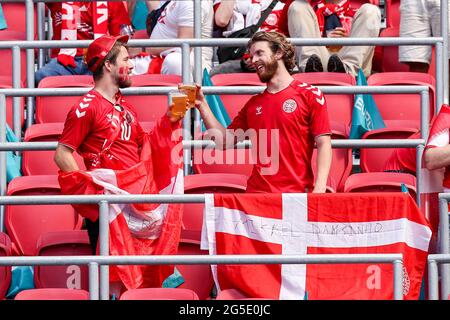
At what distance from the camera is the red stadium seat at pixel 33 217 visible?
383 inches

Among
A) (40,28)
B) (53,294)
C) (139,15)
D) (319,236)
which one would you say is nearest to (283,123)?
(319,236)

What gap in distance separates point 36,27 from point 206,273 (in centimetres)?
394

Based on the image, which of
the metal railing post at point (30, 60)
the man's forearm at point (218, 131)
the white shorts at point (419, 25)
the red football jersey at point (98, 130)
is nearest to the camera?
the red football jersey at point (98, 130)

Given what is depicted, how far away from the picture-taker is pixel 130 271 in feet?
28.6

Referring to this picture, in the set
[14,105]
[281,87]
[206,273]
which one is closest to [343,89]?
[281,87]

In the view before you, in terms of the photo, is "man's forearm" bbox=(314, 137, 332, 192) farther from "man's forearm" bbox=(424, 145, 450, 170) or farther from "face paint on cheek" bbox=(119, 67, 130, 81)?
"face paint on cheek" bbox=(119, 67, 130, 81)

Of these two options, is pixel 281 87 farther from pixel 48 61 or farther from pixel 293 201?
pixel 48 61

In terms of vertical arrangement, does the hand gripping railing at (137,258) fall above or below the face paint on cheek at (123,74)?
below

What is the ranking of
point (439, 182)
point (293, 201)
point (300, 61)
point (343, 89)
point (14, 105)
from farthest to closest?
point (300, 61) → point (14, 105) → point (343, 89) → point (439, 182) → point (293, 201)

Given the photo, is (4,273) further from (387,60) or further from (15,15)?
(387,60)

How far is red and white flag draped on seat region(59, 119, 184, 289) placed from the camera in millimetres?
8695

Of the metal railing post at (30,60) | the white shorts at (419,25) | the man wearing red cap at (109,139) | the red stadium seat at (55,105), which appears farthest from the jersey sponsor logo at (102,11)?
the man wearing red cap at (109,139)

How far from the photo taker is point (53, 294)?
8406mm

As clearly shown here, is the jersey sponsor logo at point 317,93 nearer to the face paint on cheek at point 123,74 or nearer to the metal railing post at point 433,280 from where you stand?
the face paint on cheek at point 123,74
